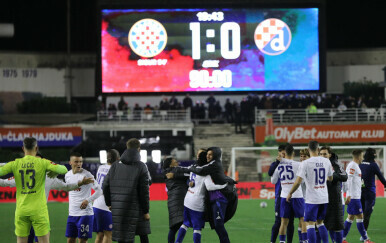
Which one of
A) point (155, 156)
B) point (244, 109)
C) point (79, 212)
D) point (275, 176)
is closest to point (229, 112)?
point (244, 109)

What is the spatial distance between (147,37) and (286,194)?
79.2ft

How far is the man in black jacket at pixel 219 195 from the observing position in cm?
1192

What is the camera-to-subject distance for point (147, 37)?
36594 millimetres

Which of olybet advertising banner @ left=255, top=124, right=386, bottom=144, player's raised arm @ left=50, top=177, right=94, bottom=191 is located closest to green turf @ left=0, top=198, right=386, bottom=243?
player's raised arm @ left=50, top=177, right=94, bottom=191

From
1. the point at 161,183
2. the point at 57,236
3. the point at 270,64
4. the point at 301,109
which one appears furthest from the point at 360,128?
the point at 57,236

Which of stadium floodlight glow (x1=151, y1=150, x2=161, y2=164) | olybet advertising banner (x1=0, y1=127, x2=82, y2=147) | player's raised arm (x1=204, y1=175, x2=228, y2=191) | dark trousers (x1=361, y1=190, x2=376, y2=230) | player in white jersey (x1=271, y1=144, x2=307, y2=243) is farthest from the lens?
olybet advertising banner (x1=0, y1=127, x2=82, y2=147)

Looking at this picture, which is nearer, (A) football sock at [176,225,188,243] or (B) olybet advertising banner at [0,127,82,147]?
(A) football sock at [176,225,188,243]

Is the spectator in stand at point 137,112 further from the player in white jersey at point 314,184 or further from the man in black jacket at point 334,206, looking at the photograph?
the player in white jersey at point 314,184

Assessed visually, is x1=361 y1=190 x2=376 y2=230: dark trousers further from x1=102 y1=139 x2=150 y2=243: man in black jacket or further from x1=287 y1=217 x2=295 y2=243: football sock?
x1=102 y1=139 x2=150 y2=243: man in black jacket

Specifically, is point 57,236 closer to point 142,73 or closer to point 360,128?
point 142,73

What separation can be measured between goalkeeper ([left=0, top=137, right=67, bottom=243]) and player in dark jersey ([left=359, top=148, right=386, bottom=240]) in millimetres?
7475

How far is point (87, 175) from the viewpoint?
11.9 meters

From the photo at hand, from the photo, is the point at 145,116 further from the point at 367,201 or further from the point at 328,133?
the point at 367,201

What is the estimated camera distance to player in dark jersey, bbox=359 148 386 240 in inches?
597
